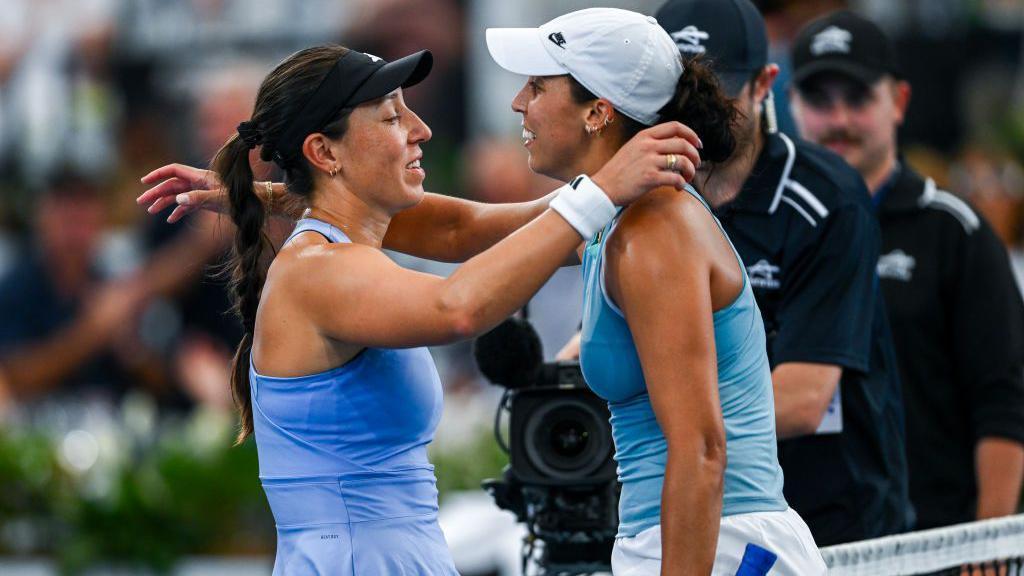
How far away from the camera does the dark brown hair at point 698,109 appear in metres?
2.99

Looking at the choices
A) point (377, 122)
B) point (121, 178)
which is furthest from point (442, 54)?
point (377, 122)

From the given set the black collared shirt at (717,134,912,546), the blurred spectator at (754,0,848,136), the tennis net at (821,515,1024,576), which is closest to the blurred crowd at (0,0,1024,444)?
the blurred spectator at (754,0,848,136)

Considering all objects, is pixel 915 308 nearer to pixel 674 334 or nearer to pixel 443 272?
pixel 674 334

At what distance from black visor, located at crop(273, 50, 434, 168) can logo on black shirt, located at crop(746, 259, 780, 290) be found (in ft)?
3.54

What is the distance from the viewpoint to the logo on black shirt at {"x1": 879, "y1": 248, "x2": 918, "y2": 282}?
4559 mm

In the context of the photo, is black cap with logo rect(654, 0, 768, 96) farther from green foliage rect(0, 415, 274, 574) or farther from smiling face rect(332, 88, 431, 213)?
green foliage rect(0, 415, 274, 574)

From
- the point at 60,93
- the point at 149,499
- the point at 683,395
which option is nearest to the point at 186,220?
the point at 60,93

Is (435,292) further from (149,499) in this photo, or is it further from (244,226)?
(149,499)

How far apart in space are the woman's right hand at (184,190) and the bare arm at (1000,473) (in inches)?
92.3

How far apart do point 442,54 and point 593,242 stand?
8060 millimetres

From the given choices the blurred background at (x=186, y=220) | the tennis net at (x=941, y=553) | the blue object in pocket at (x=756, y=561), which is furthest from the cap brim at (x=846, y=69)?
the blue object in pocket at (x=756, y=561)

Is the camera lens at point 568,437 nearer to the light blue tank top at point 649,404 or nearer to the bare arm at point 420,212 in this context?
the bare arm at point 420,212

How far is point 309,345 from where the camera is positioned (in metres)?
2.93

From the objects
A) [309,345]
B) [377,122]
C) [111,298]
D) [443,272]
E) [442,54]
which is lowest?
[111,298]
